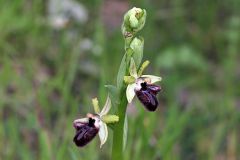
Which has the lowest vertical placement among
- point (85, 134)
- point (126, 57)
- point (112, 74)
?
point (85, 134)

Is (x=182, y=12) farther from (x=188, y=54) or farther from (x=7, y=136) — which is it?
(x=7, y=136)

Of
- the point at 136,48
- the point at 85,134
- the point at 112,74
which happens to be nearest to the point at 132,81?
the point at 136,48

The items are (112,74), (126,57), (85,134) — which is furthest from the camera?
(112,74)

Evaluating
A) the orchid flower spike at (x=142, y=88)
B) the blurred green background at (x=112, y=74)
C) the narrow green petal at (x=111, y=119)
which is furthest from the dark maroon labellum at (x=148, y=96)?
the blurred green background at (x=112, y=74)

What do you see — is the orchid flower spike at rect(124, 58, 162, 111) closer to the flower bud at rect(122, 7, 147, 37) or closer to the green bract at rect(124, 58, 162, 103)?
the green bract at rect(124, 58, 162, 103)

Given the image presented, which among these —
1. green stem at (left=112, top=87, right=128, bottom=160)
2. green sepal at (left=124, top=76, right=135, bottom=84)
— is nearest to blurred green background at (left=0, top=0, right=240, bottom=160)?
green stem at (left=112, top=87, right=128, bottom=160)

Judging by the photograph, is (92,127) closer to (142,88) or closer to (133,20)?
(142,88)
